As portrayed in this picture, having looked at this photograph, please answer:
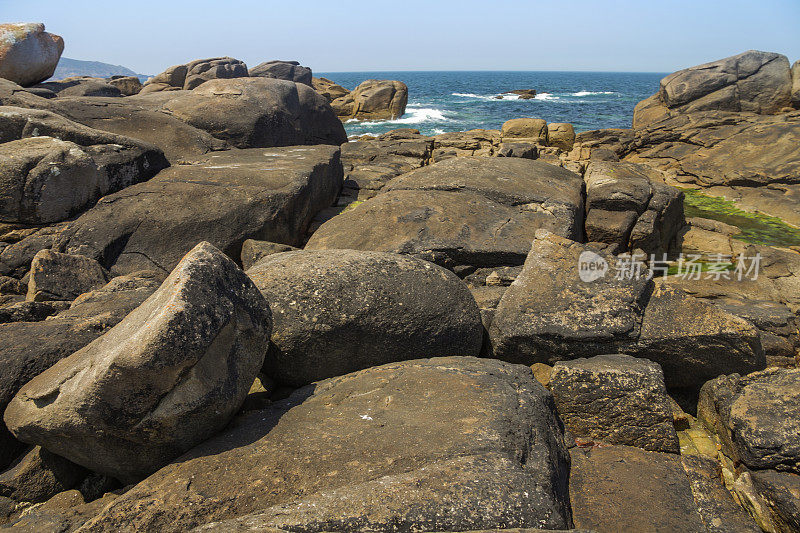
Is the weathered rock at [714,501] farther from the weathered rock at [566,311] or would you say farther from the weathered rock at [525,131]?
the weathered rock at [525,131]

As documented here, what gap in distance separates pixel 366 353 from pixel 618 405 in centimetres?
180

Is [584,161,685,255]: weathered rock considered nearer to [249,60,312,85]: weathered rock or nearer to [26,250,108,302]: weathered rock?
[26,250,108,302]: weathered rock

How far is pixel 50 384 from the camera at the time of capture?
2980 mm

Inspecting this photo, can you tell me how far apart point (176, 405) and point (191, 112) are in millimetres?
7432

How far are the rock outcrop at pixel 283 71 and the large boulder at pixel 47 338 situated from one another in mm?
33149

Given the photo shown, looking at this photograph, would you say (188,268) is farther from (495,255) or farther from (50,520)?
(495,255)

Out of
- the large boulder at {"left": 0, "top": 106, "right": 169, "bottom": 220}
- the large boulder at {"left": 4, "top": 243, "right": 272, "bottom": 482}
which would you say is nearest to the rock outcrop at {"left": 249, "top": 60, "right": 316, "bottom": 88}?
the large boulder at {"left": 0, "top": 106, "right": 169, "bottom": 220}

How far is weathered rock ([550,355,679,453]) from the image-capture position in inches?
142

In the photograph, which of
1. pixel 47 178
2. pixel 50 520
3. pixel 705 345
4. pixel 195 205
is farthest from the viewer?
pixel 195 205

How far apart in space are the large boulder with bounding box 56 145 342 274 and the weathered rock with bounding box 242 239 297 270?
1.34 feet

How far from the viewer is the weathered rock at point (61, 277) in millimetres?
4676

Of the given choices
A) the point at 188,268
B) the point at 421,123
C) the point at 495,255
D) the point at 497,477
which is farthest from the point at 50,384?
the point at 421,123

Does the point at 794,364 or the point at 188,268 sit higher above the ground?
the point at 188,268

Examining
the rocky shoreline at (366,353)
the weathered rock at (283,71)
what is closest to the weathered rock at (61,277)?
the rocky shoreline at (366,353)
